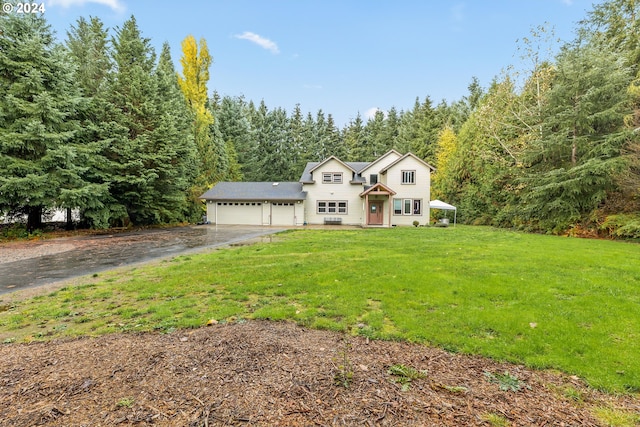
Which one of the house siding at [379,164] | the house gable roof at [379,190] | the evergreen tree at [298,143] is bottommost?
the house gable roof at [379,190]

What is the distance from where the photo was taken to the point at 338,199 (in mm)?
26703

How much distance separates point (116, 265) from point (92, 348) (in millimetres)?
7066

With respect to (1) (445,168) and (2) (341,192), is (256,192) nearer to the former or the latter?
(2) (341,192)

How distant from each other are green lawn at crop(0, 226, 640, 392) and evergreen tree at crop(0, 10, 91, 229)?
464 inches

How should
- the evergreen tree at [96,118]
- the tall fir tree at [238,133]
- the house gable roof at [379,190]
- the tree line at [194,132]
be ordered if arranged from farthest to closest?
the tall fir tree at [238,133], the house gable roof at [379,190], the evergreen tree at [96,118], the tree line at [194,132]

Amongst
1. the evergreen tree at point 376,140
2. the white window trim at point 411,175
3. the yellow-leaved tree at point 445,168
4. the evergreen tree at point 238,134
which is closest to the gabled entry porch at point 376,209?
the white window trim at point 411,175

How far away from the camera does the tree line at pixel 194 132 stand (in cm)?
1550

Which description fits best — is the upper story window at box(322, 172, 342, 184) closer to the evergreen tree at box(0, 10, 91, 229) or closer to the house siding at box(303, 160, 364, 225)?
the house siding at box(303, 160, 364, 225)

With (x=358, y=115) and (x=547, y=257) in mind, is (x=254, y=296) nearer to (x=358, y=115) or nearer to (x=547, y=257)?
(x=547, y=257)

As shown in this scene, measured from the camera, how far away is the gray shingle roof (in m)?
26.4

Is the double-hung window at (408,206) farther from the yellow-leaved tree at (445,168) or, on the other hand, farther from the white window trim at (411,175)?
the yellow-leaved tree at (445,168)

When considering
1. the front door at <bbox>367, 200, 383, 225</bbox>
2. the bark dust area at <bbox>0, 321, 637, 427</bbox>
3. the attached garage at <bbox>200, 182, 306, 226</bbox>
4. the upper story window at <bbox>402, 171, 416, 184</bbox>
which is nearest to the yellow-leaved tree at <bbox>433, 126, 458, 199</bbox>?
the upper story window at <bbox>402, 171, 416, 184</bbox>

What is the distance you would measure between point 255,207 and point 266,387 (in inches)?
976

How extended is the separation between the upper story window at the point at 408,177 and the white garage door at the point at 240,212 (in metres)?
12.8
